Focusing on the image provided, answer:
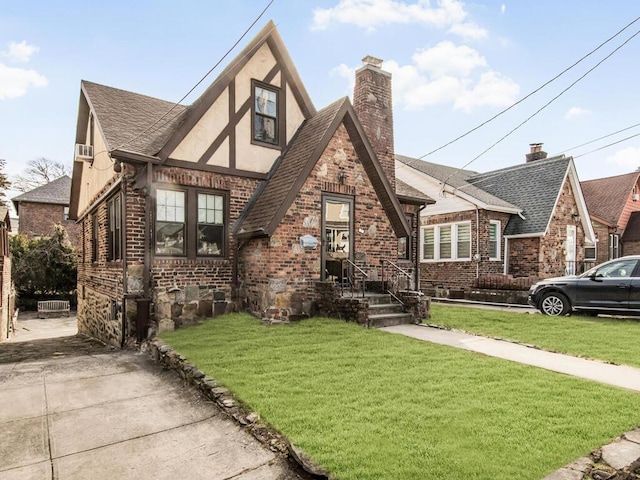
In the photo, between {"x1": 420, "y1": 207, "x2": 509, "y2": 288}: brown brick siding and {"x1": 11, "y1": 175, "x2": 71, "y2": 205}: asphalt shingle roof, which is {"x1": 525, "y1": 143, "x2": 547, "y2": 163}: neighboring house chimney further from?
{"x1": 11, "y1": 175, "x2": 71, "y2": 205}: asphalt shingle roof

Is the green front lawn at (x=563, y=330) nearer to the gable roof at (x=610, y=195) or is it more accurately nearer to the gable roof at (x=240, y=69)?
the gable roof at (x=240, y=69)

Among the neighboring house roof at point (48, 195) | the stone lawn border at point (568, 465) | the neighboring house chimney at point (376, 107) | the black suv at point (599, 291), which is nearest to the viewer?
the stone lawn border at point (568, 465)

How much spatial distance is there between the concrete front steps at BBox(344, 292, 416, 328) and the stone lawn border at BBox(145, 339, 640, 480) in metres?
4.62

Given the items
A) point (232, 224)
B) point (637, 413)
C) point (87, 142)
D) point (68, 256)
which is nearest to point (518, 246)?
point (232, 224)

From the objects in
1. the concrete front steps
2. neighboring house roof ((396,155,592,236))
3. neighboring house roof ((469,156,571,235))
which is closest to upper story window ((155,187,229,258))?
the concrete front steps

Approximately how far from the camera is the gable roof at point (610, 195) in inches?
1014

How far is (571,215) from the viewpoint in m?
19.0

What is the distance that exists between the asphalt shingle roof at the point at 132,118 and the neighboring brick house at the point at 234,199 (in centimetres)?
5

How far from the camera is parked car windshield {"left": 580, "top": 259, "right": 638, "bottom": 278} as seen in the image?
1048 cm

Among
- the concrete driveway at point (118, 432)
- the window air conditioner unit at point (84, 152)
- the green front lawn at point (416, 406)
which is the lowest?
the concrete driveway at point (118, 432)

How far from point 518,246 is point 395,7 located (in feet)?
43.2

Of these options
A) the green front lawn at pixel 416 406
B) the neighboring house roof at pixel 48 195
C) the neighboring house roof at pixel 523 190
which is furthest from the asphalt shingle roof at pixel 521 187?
the neighboring house roof at pixel 48 195

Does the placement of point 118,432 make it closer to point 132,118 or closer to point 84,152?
point 132,118

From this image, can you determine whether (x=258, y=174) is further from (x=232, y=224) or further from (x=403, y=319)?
(x=403, y=319)
